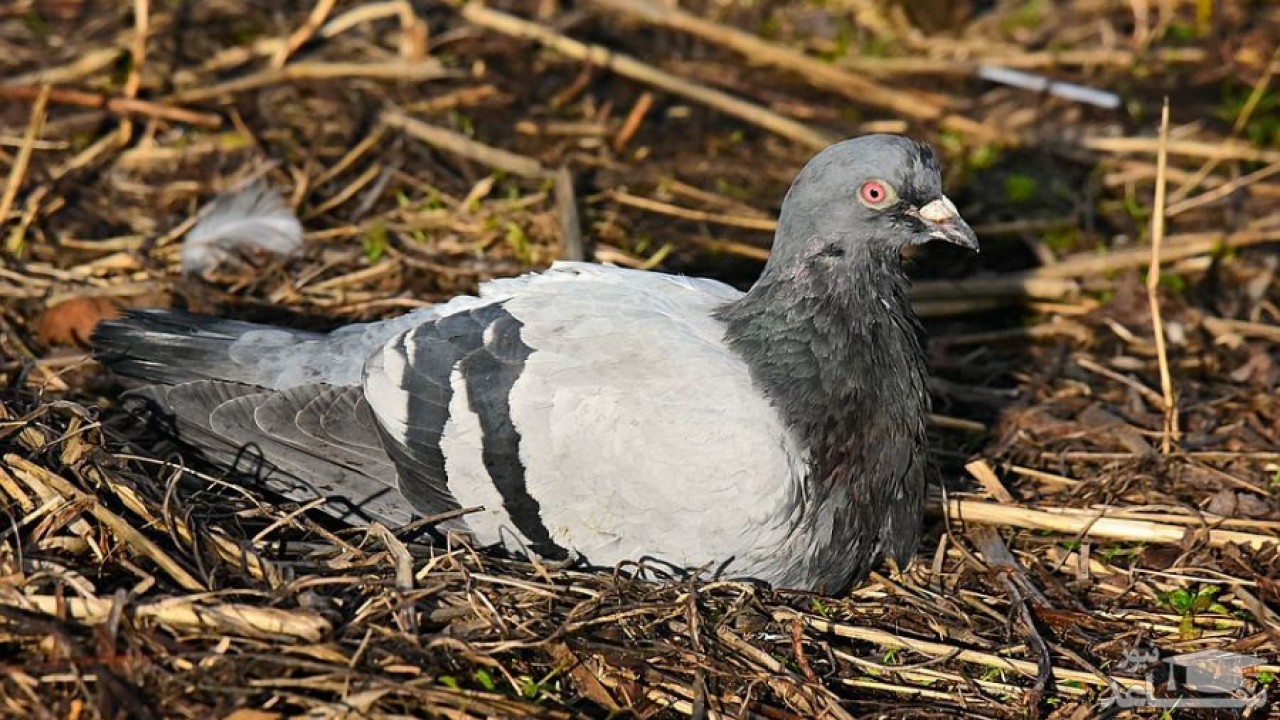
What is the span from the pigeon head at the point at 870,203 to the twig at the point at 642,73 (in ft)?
10.3

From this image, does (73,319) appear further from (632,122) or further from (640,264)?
(632,122)

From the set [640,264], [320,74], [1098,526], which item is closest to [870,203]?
[1098,526]

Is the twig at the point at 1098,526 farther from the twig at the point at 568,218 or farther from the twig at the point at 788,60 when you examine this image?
the twig at the point at 788,60

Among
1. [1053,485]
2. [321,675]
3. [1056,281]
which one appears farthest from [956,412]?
[321,675]

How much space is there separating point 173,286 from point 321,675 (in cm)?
305

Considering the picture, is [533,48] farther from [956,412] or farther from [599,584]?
[599,584]

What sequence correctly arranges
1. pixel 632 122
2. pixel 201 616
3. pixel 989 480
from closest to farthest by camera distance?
pixel 201 616, pixel 989 480, pixel 632 122

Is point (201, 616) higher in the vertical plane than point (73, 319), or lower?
higher

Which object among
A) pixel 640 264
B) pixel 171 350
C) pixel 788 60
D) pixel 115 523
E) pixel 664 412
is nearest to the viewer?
pixel 115 523

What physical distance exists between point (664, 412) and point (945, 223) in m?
1.17

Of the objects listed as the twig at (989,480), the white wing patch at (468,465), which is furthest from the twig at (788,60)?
the white wing patch at (468,465)

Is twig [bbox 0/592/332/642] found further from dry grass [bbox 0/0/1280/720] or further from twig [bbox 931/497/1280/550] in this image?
twig [bbox 931/497/1280/550]

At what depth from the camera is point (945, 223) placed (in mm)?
4949

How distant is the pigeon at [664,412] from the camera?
15.8 feet
